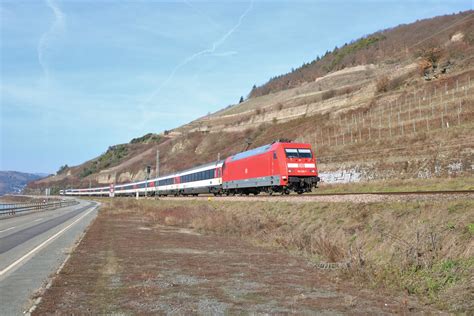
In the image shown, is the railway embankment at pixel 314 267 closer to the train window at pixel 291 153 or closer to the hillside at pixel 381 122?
the train window at pixel 291 153

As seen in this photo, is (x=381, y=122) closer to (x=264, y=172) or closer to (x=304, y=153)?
(x=304, y=153)

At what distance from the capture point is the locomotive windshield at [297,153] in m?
29.2

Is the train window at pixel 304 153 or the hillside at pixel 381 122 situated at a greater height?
the hillside at pixel 381 122

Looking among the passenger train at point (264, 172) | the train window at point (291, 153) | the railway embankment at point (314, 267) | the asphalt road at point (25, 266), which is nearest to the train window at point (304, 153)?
the passenger train at point (264, 172)

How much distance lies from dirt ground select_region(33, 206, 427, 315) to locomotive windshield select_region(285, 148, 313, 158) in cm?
1403

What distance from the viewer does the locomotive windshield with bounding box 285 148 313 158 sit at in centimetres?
2920

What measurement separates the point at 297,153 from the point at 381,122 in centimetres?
2638

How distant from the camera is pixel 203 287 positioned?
32.5 ft

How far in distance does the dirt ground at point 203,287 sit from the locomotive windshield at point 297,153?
552 inches

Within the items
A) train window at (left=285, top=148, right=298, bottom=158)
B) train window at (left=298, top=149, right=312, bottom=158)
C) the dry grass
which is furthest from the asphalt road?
train window at (left=298, top=149, right=312, bottom=158)

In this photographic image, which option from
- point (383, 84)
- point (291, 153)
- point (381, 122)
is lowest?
point (291, 153)

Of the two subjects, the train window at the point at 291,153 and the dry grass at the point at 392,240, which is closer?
the dry grass at the point at 392,240

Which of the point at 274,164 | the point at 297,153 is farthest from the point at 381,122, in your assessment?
the point at 274,164

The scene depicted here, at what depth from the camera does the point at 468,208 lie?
1155 cm
